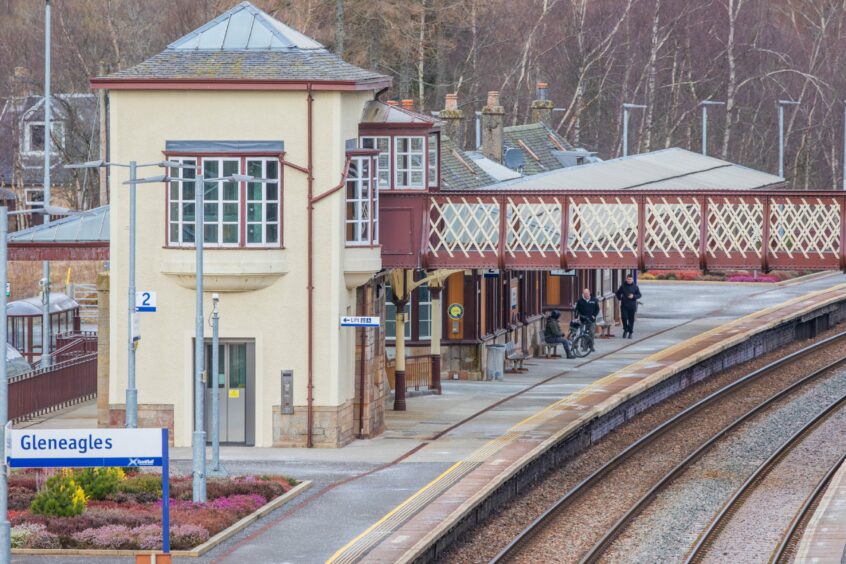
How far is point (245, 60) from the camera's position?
31.8 meters

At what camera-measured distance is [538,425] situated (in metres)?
33.7

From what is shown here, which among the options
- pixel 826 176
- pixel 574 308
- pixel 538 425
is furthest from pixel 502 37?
pixel 538 425

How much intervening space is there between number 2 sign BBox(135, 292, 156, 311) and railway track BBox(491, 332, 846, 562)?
25.1 ft

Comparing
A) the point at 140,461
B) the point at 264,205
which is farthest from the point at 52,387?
the point at 140,461

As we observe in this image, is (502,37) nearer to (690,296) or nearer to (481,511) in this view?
(690,296)

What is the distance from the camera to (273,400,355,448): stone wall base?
3138 cm

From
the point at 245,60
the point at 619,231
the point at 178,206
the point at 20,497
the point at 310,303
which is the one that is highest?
the point at 245,60

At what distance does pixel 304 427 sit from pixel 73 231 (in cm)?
970

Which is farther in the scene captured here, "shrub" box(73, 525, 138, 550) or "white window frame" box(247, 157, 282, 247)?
"white window frame" box(247, 157, 282, 247)

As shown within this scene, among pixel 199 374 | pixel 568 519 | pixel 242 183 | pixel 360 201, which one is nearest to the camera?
pixel 199 374

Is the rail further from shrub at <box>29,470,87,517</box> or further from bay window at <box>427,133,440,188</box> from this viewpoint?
bay window at <box>427,133,440,188</box>

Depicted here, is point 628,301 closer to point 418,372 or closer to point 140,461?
point 418,372

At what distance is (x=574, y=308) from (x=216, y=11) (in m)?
17.6

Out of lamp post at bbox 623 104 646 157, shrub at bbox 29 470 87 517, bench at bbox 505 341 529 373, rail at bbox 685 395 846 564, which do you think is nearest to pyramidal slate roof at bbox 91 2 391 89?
shrub at bbox 29 470 87 517
